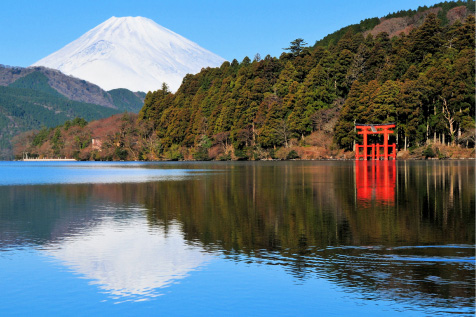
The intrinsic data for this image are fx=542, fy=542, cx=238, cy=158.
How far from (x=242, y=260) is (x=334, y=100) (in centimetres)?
8610

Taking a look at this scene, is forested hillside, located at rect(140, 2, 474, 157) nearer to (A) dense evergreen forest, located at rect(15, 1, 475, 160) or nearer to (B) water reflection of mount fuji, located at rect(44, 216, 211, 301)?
(A) dense evergreen forest, located at rect(15, 1, 475, 160)

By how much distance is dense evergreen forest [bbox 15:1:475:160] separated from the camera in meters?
75.3

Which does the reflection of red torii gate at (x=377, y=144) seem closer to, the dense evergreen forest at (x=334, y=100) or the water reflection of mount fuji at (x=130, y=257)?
the dense evergreen forest at (x=334, y=100)

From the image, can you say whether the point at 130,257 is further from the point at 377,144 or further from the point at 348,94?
the point at 348,94

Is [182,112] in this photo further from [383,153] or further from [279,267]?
[279,267]

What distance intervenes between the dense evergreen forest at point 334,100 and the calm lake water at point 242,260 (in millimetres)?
58619

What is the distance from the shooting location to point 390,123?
74.6 m

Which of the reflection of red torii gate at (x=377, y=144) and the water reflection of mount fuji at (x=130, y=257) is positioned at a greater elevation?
the reflection of red torii gate at (x=377, y=144)

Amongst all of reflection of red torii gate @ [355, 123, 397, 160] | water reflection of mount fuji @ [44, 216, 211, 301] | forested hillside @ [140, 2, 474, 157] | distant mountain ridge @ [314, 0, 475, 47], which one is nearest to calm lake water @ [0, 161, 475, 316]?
water reflection of mount fuji @ [44, 216, 211, 301]

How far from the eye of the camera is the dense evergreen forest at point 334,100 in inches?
2965

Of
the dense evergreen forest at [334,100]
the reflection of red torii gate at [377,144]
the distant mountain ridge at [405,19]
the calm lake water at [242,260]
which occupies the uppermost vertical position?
the distant mountain ridge at [405,19]

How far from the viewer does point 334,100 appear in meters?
94.4

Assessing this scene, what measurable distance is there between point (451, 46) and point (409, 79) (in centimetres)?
1433

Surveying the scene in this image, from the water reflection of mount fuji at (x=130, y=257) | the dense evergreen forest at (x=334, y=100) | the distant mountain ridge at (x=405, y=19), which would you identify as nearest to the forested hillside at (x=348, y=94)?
the dense evergreen forest at (x=334, y=100)
